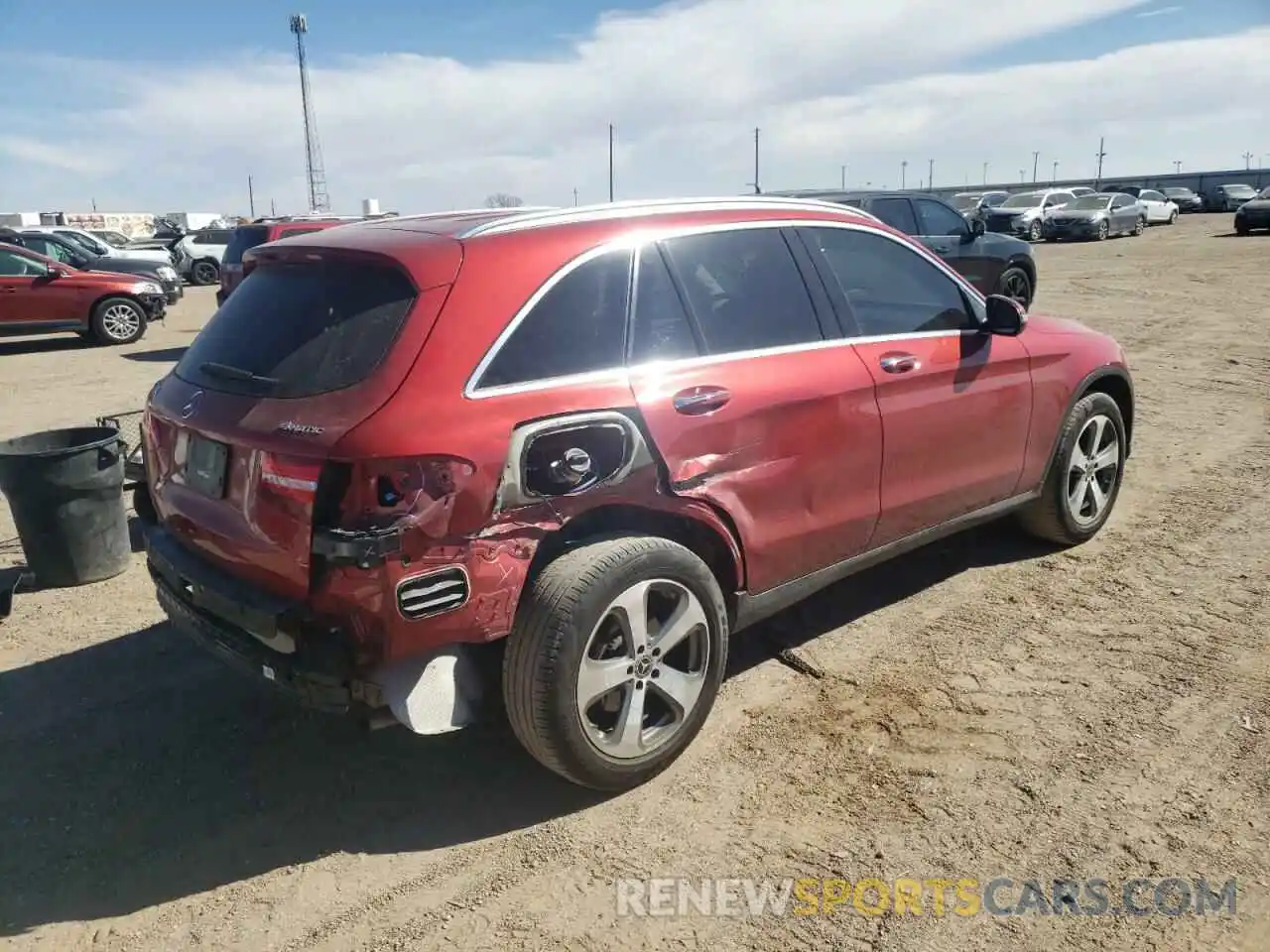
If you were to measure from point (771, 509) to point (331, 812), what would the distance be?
5.87 feet

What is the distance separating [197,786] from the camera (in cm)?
324

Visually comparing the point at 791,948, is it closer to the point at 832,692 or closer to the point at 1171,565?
the point at 832,692

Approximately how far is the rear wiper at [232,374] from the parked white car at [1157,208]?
131 ft

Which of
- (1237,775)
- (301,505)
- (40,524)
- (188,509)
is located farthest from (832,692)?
(40,524)

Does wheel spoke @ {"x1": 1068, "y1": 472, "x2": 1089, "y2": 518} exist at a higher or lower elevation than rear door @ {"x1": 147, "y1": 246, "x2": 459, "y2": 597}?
lower

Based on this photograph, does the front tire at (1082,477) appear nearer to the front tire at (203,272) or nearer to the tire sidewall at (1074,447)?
the tire sidewall at (1074,447)

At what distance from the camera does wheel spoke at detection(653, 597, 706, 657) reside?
3.13 metres

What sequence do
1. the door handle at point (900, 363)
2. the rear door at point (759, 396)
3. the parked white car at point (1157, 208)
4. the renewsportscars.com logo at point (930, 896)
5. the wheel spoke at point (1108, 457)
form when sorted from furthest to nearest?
1. the parked white car at point (1157, 208)
2. the wheel spoke at point (1108, 457)
3. the door handle at point (900, 363)
4. the rear door at point (759, 396)
5. the renewsportscars.com logo at point (930, 896)

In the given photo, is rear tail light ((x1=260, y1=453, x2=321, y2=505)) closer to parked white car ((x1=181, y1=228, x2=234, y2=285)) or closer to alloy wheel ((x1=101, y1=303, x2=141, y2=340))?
alloy wheel ((x1=101, y1=303, x2=141, y2=340))

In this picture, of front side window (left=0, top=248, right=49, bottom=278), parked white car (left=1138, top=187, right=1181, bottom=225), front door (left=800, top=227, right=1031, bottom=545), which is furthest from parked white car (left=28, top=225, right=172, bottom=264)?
parked white car (left=1138, top=187, right=1181, bottom=225)

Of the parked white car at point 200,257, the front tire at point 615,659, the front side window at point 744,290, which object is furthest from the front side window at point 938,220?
the parked white car at point 200,257

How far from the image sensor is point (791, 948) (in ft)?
8.09

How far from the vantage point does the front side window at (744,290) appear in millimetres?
3379

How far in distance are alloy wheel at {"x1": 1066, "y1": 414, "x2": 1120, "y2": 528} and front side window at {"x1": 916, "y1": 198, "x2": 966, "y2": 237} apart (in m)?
8.37
